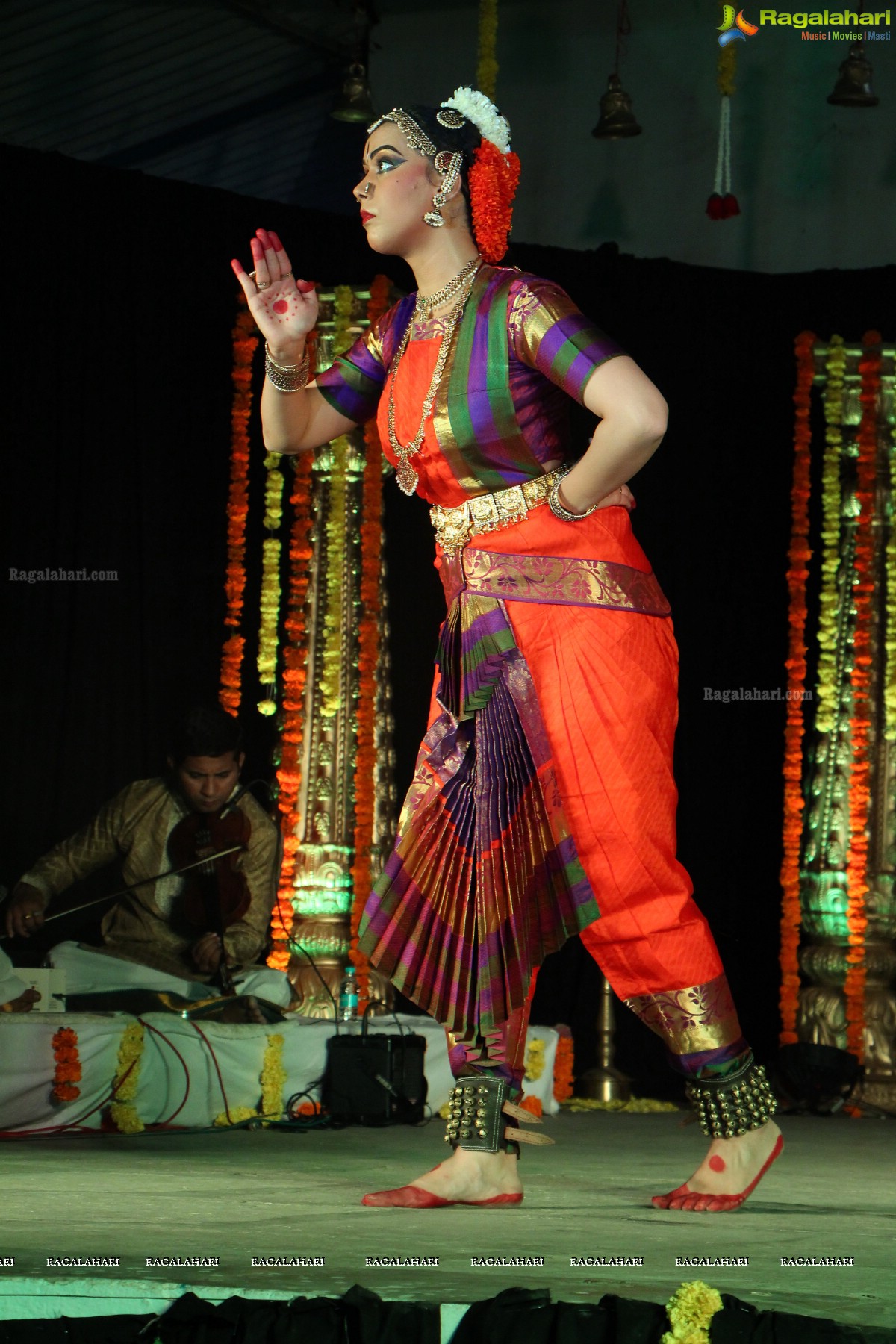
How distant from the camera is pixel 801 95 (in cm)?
617

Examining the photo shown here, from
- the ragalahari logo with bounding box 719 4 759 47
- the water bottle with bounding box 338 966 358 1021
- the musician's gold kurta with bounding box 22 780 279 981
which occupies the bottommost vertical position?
the water bottle with bounding box 338 966 358 1021

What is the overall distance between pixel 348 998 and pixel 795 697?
175 centimetres

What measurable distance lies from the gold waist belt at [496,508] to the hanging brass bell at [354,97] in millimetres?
3701

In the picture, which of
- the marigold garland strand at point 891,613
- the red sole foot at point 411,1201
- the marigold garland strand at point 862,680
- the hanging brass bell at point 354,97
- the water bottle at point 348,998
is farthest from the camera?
the hanging brass bell at point 354,97

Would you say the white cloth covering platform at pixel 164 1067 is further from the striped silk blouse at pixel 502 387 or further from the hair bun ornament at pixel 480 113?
the hair bun ornament at pixel 480 113

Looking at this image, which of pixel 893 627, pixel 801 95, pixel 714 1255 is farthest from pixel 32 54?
pixel 714 1255

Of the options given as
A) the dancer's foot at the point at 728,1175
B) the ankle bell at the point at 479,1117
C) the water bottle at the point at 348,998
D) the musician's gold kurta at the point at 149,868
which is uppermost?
the musician's gold kurta at the point at 149,868

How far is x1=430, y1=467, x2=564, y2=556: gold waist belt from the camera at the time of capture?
251cm

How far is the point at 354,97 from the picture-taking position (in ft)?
19.2

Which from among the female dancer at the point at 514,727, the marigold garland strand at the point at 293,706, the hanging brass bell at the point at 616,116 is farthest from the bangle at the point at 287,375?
the hanging brass bell at the point at 616,116

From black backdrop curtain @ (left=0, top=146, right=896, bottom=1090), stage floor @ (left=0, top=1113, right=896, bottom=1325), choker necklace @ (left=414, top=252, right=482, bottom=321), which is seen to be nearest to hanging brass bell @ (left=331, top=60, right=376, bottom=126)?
black backdrop curtain @ (left=0, top=146, right=896, bottom=1090)

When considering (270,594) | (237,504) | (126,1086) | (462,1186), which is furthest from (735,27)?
(462,1186)

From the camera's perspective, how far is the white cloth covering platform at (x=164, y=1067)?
149 inches

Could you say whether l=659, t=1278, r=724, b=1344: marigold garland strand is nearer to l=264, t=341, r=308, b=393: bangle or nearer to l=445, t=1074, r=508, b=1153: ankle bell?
l=445, t=1074, r=508, b=1153: ankle bell
